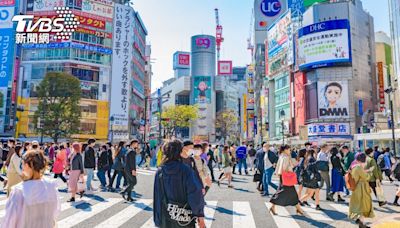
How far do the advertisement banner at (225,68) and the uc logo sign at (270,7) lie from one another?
2660cm

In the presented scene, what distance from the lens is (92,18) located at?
46.1m

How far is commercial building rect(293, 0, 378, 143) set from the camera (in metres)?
42.3

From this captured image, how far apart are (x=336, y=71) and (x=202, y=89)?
166 ft

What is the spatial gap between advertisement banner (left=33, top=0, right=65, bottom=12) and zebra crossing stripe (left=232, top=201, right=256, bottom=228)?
1761 inches

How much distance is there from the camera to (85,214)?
7.48m

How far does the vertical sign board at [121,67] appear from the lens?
153 ft

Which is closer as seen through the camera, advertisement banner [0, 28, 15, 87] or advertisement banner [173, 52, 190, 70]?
advertisement banner [0, 28, 15, 87]

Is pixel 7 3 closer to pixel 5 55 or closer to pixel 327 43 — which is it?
pixel 5 55

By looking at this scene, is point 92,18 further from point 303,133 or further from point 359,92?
point 359,92

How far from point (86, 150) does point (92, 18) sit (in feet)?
130

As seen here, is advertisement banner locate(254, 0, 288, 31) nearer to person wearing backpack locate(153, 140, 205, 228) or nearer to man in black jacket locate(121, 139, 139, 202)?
man in black jacket locate(121, 139, 139, 202)

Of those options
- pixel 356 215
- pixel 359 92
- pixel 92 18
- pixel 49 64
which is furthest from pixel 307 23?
pixel 356 215

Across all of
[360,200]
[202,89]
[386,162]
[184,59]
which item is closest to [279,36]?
[202,89]

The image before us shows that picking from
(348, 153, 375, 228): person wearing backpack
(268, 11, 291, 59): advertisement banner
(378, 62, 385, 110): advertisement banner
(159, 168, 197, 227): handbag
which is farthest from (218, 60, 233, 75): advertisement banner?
(159, 168, 197, 227): handbag
